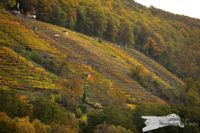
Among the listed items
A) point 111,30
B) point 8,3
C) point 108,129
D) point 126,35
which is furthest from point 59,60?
point 126,35

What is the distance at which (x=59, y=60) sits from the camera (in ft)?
382

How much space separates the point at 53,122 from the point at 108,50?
85.8 m

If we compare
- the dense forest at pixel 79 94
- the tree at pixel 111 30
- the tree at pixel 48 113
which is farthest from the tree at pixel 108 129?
the tree at pixel 111 30

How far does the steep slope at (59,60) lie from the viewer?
100562mm

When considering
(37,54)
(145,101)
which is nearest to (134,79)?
(145,101)

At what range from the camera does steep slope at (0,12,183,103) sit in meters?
101

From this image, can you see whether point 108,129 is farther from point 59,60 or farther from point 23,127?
point 59,60

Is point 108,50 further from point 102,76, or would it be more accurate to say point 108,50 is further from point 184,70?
point 184,70

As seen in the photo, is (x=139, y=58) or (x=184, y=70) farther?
(x=184, y=70)

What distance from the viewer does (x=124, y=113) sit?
8950cm

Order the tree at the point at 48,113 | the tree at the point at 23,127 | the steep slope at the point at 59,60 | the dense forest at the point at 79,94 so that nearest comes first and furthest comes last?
the tree at the point at 23,127 → the dense forest at the point at 79,94 → the tree at the point at 48,113 → the steep slope at the point at 59,60

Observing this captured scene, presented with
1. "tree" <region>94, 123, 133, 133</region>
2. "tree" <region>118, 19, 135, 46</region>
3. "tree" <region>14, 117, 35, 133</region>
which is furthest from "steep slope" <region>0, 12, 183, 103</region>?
"tree" <region>14, 117, 35, 133</region>

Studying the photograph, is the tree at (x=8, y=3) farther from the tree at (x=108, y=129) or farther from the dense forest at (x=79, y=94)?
the tree at (x=108, y=129)

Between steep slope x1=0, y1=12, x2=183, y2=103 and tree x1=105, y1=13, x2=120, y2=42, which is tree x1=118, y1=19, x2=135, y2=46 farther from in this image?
steep slope x1=0, y1=12, x2=183, y2=103
